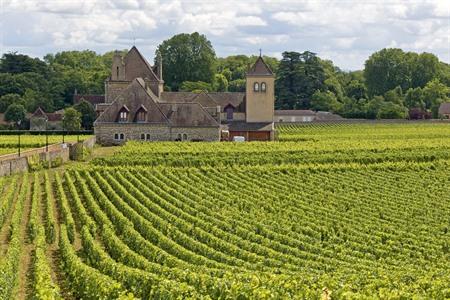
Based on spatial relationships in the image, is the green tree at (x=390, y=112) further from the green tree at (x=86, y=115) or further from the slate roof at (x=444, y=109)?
the green tree at (x=86, y=115)

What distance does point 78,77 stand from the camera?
125750mm

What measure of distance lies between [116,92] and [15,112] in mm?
→ 25282

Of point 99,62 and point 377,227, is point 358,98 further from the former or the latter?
point 377,227

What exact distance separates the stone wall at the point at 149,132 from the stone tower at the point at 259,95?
1119 centimetres

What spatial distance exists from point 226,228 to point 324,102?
107 m

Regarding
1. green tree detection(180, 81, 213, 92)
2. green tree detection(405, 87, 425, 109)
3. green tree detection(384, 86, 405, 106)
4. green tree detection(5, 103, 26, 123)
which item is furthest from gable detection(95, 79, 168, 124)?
green tree detection(405, 87, 425, 109)

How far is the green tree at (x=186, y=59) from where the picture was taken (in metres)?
128

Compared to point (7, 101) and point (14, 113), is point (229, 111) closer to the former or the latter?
point (14, 113)

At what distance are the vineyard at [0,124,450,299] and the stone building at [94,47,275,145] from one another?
51.8 ft

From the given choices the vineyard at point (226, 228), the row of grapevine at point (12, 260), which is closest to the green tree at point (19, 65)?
the vineyard at point (226, 228)

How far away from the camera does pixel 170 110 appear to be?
75.9 meters

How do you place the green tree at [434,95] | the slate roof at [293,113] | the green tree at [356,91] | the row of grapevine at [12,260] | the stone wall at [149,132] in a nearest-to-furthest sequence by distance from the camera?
the row of grapevine at [12,260]
the stone wall at [149,132]
the slate roof at [293,113]
the green tree at [434,95]
the green tree at [356,91]

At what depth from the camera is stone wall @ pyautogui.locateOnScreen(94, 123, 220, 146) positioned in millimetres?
74000

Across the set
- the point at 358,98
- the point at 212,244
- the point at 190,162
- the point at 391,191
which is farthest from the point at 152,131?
the point at 358,98
